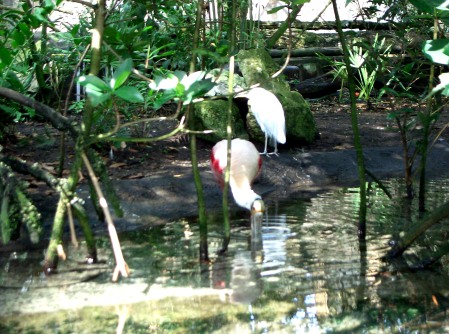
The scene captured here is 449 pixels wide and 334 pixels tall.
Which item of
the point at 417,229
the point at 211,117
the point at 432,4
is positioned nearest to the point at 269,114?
the point at 211,117

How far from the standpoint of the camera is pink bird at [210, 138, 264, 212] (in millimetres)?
4757

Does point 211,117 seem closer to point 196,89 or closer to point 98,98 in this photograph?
point 196,89

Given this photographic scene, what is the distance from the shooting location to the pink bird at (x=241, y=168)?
4.76 meters

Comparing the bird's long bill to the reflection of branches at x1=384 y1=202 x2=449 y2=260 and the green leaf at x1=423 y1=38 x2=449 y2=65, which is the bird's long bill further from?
the green leaf at x1=423 y1=38 x2=449 y2=65

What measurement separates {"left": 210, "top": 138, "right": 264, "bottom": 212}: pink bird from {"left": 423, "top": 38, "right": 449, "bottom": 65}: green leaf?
103 inches

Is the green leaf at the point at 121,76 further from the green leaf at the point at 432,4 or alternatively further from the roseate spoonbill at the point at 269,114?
the roseate spoonbill at the point at 269,114

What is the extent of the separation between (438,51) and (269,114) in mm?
4979

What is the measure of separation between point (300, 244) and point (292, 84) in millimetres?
6396

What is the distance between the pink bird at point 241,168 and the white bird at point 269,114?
1.87m

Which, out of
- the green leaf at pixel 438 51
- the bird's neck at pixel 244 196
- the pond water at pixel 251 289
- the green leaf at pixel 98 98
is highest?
the green leaf at pixel 438 51

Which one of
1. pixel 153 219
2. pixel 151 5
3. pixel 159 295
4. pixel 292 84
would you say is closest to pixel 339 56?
pixel 292 84

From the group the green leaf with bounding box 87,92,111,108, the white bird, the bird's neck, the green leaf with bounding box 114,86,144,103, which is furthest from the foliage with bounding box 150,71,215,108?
the white bird

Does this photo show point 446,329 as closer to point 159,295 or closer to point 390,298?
point 390,298

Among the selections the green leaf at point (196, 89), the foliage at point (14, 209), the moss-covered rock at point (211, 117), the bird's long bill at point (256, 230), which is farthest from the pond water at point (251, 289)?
the moss-covered rock at point (211, 117)
